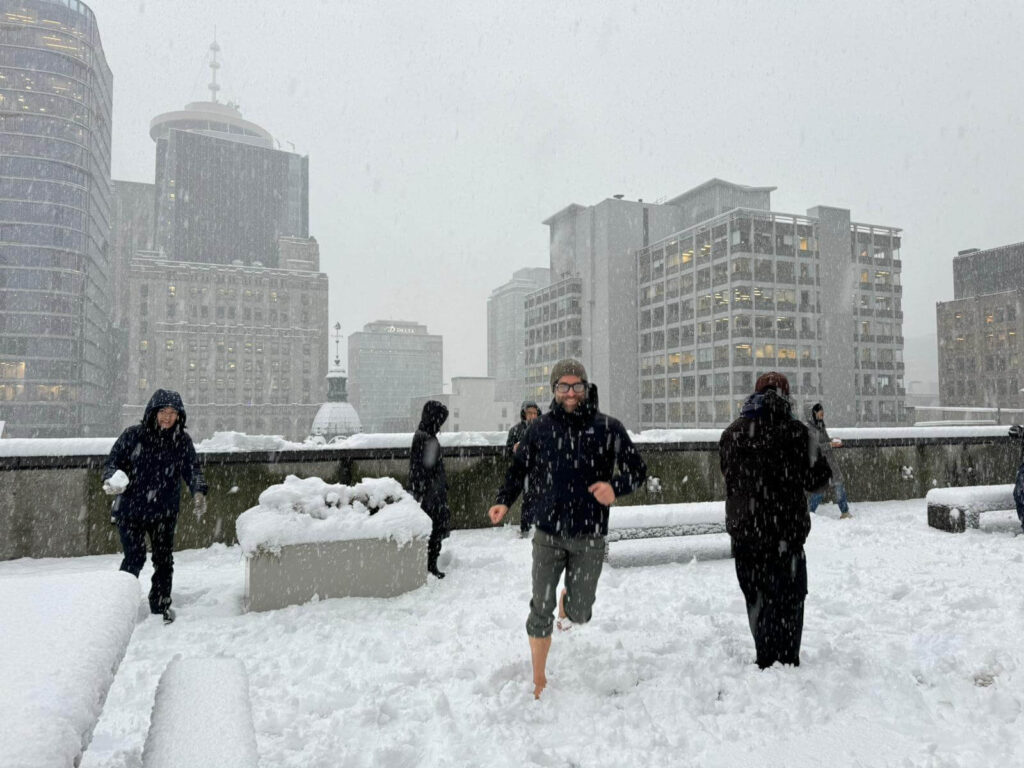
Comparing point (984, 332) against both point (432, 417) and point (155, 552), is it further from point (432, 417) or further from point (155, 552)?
point (155, 552)

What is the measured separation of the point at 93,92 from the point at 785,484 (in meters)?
140

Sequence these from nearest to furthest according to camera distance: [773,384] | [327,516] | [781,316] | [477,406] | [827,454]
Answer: [773,384] < [327,516] < [827,454] < [781,316] < [477,406]

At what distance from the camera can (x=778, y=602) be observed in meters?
4.25

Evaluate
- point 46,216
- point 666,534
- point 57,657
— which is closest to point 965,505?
point 666,534

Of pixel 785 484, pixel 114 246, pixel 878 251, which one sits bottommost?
pixel 785 484

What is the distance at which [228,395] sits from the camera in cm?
13462

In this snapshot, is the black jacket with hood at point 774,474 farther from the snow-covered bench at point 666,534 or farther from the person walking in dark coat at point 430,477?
the person walking in dark coat at point 430,477

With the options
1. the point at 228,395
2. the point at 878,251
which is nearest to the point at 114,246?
the point at 228,395

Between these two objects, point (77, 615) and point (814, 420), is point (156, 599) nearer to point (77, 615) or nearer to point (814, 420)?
point (77, 615)

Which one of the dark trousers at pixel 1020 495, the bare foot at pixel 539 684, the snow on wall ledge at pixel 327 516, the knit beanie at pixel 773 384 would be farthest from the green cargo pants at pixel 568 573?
the dark trousers at pixel 1020 495

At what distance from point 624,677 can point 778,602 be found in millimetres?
1109

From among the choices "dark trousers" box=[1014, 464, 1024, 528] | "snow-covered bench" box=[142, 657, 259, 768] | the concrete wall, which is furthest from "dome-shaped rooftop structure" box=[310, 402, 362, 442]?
"snow-covered bench" box=[142, 657, 259, 768]

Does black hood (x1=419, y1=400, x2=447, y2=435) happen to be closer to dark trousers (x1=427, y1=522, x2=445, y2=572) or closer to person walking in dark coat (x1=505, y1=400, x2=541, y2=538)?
dark trousers (x1=427, y1=522, x2=445, y2=572)

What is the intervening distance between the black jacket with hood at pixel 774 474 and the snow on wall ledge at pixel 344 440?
546 centimetres
